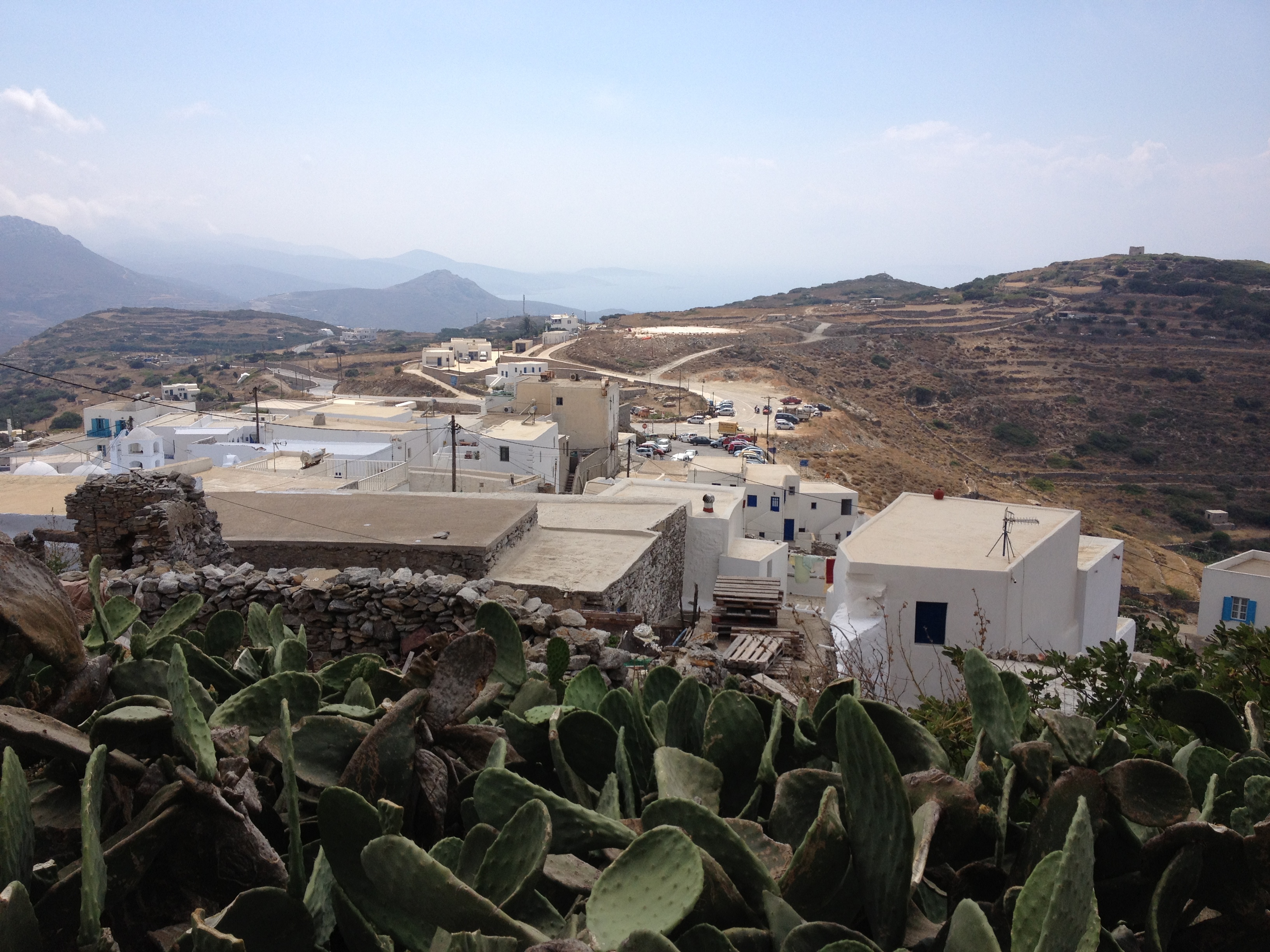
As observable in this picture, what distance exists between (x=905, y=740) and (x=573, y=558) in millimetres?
8575

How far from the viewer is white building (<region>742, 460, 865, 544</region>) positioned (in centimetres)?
3045

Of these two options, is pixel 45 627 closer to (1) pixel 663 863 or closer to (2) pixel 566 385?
(1) pixel 663 863

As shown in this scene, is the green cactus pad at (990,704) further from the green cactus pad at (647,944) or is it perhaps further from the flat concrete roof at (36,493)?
the flat concrete roof at (36,493)

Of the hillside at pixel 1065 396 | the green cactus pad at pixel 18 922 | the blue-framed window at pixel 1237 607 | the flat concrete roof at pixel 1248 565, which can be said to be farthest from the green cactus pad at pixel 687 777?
the hillside at pixel 1065 396

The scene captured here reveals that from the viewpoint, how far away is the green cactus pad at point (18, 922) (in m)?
1.47


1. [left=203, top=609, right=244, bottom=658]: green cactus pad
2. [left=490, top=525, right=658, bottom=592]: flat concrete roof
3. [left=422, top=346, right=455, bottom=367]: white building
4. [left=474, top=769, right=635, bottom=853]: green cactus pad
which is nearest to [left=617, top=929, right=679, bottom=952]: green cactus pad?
[left=474, top=769, right=635, bottom=853]: green cactus pad

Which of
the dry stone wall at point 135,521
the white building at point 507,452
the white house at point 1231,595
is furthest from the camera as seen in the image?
the white building at point 507,452

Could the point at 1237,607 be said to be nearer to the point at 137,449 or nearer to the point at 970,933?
the point at 970,933

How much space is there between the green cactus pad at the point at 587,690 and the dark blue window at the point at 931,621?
427 inches

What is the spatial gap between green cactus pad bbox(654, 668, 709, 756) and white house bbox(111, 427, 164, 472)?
93.4 feet

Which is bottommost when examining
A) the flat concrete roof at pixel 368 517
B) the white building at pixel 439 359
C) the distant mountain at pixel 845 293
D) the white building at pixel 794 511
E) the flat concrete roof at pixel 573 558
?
the white building at pixel 794 511

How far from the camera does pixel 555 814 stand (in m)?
1.91

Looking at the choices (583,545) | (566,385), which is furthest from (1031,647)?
(566,385)

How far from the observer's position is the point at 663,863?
162 cm
